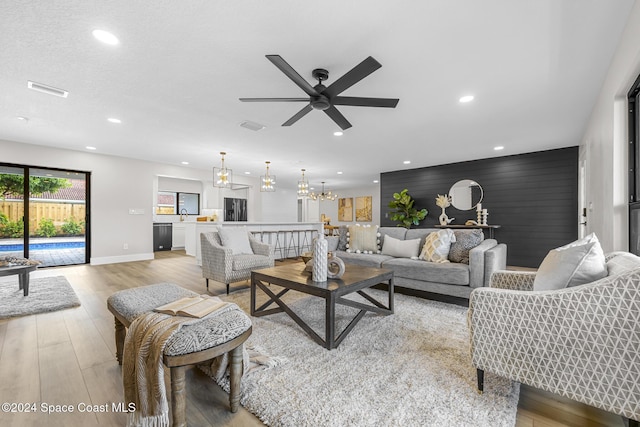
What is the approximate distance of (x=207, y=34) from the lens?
2.10 m

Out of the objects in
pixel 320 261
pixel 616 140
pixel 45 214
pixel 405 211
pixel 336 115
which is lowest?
pixel 320 261

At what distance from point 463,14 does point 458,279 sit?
2448mm

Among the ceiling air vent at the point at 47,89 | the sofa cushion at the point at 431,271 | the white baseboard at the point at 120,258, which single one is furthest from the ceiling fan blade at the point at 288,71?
the white baseboard at the point at 120,258

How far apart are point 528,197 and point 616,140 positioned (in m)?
3.94

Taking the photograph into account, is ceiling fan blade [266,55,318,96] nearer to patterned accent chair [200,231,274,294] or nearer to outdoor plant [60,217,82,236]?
patterned accent chair [200,231,274,294]

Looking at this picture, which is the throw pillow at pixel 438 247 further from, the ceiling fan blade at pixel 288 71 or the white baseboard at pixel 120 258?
the white baseboard at pixel 120 258

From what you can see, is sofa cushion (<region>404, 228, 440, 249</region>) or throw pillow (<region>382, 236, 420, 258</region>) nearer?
throw pillow (<region>382, 236, 420, 258</region>)

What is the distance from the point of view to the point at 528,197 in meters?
5.79

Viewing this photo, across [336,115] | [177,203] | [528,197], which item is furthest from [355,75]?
[177,203]

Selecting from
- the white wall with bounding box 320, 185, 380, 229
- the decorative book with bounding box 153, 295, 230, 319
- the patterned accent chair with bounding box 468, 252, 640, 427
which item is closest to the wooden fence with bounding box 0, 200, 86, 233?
the decorative book with bounding box 153, 295, 230, 319

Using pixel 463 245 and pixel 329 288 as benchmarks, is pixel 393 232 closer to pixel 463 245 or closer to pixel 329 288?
pixel 463 245

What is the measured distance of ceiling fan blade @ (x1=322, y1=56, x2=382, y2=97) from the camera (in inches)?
75.7

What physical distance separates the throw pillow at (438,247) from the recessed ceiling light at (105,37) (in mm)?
3806

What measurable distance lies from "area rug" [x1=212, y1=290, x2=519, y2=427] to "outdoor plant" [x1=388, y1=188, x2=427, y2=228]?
4.97 meters
